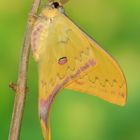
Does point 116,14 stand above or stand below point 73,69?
above

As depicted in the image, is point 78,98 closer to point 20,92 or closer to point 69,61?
point 69,61

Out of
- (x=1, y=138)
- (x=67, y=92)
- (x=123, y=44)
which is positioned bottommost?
(x=1, y=138)

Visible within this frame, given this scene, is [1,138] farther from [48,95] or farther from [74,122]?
[48,95]

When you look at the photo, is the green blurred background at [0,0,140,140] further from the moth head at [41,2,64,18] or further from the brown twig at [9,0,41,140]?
the brown twig at [9,0,41,140]

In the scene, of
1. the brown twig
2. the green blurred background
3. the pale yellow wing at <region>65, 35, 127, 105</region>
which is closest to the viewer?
the brown twig

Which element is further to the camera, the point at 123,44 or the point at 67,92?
the point at 123,44

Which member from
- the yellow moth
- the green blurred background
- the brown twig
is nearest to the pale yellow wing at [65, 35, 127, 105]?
the yellow moth

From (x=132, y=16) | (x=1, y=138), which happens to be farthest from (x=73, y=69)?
(x=132, y=16)
